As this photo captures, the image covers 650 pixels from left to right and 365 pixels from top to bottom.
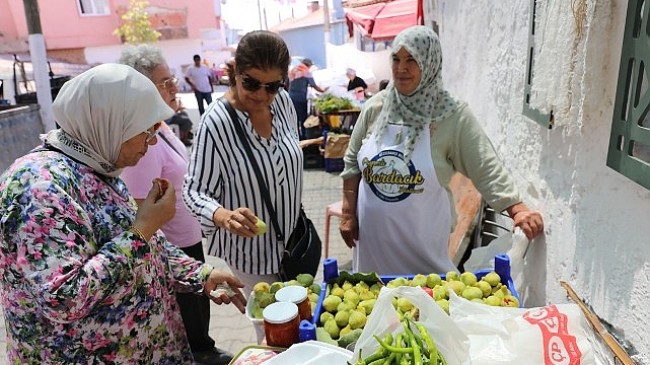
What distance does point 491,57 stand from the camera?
3332mm

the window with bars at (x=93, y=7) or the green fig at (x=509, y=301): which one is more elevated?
the window with bars at (x=93, y=7)

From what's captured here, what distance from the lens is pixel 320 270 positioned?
4488 millimetres

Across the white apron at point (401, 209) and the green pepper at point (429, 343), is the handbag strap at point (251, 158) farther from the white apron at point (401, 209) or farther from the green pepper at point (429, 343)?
the green pepper at point (429, 343)

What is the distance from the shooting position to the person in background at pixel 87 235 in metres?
1.27

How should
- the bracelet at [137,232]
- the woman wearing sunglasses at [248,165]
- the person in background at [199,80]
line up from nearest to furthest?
1. the bracelet at [137,232]
2. the woman wearing sunglasses at [248,165]
3. the person in background at [199,80]

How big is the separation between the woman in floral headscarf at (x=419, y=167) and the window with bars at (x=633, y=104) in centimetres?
78

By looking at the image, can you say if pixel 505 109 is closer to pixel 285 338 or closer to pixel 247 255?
pixel 247 255

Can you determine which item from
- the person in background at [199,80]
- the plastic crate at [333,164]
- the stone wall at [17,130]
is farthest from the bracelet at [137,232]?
the person in background at [199,80]

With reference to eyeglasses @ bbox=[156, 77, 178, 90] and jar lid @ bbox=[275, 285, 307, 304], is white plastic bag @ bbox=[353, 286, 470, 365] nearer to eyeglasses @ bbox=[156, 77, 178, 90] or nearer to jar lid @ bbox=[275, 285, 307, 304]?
jar lid @ bbox=[275, 285, 307, 304]

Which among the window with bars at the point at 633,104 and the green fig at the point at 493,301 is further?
the green fig at the point at 493,301

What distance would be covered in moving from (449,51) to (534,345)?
448 cm

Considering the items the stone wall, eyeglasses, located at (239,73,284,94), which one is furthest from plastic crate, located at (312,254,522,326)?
the stone wall

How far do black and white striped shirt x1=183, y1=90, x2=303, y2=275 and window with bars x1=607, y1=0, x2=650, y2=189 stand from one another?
4.76 feet

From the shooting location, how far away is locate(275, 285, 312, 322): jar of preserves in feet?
5.49
